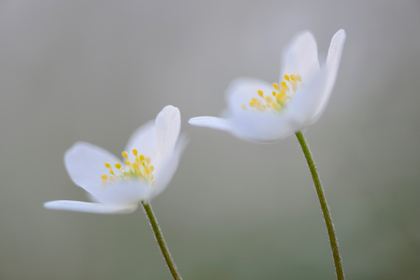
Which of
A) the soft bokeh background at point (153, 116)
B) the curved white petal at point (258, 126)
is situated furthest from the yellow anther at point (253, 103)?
the soft bokeh background at point (153, 116)

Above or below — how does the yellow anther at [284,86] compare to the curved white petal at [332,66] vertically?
above

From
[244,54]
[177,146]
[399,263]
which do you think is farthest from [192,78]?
[177,146]

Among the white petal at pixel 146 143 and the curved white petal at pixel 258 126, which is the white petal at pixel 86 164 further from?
the curved white petal at pixel 258 126

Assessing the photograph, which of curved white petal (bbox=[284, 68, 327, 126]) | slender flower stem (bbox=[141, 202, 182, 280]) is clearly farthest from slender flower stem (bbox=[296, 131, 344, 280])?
slender flower stem (bbox=[141, 202, 182, 280])

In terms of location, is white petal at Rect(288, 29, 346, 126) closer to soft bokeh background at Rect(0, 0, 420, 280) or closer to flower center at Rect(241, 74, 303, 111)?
flower center at Rect(241, 74, 303, 111)

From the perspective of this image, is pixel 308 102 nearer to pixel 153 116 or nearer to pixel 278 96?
pixel 278 96

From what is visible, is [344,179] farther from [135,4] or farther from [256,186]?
[135,4]

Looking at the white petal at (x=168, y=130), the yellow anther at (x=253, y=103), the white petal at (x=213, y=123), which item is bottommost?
the white petal at (x=213, y=123)

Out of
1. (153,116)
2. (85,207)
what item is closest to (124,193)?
(85,207)
